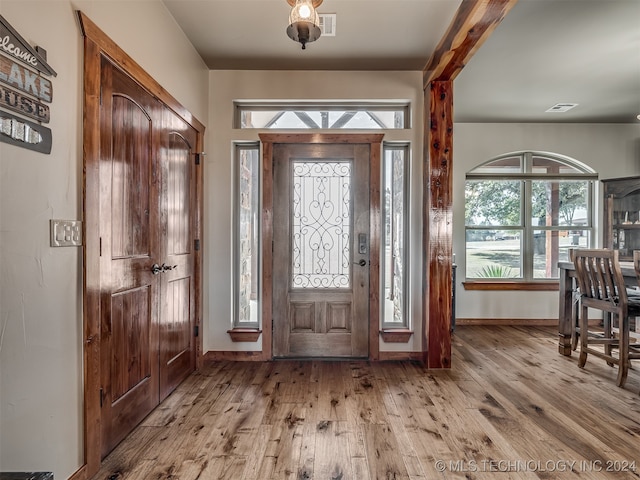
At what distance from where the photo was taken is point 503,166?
4871 mm

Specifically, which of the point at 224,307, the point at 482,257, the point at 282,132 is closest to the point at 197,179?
the point at 282,132

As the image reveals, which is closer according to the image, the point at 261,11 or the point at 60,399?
the point at 60,399

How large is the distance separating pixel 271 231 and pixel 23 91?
85.7 inches

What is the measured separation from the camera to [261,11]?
8.12ft

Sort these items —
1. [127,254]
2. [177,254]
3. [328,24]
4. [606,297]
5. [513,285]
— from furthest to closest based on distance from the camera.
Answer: [513,285], [606,297], [177,254], [328,24], [127,254]

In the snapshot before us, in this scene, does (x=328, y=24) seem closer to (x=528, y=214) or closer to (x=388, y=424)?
(x=388, y=424)

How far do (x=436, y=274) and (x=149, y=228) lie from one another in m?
2.34

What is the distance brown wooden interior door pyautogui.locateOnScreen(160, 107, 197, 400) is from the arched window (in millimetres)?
3722

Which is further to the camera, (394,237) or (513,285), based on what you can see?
(513,285)

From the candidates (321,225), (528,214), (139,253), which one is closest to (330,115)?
(321,225)

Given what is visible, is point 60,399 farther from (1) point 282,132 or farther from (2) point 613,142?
(2) point 613,142

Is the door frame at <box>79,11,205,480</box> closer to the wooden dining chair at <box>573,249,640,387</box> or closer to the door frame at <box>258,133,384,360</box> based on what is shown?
the door frame at <box>258,133,384,360</box>

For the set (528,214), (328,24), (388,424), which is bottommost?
(388,424)

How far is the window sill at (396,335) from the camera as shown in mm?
3316
